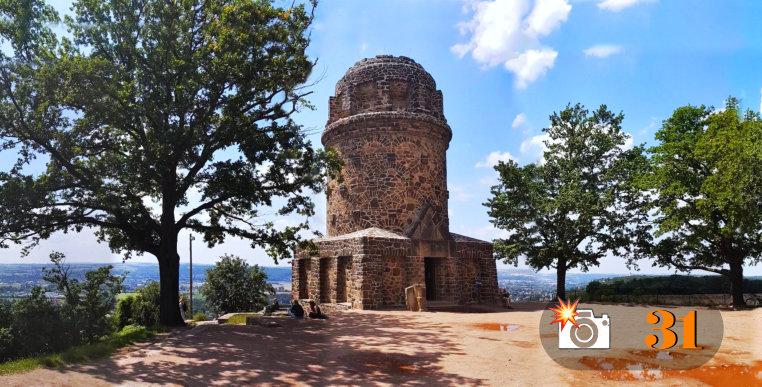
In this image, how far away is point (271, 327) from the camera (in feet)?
43.3

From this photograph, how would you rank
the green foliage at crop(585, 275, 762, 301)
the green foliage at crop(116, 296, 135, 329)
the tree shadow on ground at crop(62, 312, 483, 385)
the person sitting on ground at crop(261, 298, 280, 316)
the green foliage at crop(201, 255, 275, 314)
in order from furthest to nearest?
the green foliage at crop(201, 255, 275, 314) → the green foliage at crop(585, 275, 762, 301) → the green foliage at crop(116, 296, 135, 329) → the person sitting on ground at crop(261, 298, 280, 316) → the tree shadow on ground at crop(62, 312, 483, 385)

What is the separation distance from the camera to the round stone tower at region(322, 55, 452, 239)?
68.4 feet

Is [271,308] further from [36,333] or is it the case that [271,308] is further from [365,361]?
[365,361]

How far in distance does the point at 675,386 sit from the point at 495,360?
2979mm

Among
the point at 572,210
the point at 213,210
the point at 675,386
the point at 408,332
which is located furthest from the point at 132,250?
the point at 572,210

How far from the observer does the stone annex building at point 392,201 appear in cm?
1883

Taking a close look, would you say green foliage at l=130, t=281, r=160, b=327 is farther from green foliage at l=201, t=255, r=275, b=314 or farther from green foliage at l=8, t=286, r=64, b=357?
green foliage at l=8, t=286, r=64, b=357

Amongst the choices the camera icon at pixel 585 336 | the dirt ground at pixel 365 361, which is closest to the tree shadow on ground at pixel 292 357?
the dirt ground at pixel 365 361

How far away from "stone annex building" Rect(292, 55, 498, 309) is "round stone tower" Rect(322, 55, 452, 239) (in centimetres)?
5

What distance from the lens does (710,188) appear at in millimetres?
20234

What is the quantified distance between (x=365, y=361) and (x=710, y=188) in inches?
763

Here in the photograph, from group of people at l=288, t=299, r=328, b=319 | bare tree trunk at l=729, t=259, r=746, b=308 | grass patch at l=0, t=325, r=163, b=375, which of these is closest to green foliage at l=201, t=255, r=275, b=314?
group of people at l=288, t=299, r=328, b=319

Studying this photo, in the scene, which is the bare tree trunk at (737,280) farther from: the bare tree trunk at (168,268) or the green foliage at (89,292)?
the green foliage at (89,292)

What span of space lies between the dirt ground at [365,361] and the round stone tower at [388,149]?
854cm
